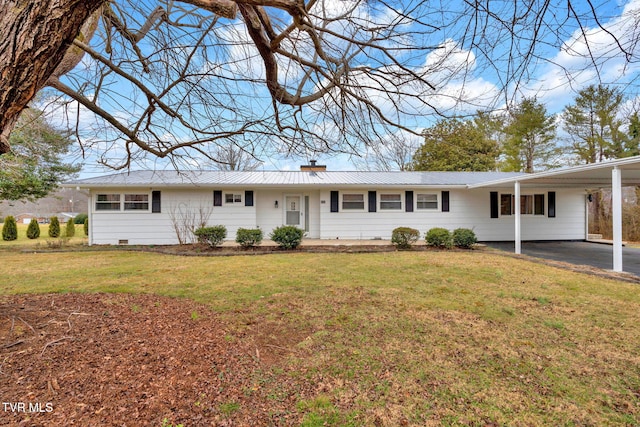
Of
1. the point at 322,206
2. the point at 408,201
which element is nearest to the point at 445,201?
the point at 408,201

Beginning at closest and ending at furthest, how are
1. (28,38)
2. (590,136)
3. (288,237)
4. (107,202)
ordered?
1. (28,38)
2. (288,237)
3. (107,202)
4. (590,136)

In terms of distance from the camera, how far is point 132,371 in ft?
7.47

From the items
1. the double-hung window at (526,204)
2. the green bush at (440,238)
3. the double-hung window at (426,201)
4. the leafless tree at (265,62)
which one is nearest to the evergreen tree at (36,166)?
the leafless tree at (265,62)

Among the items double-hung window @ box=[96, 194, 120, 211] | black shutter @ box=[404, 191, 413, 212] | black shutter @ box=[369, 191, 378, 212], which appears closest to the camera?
double-hung window @ box=[96, 194, 120, 211]

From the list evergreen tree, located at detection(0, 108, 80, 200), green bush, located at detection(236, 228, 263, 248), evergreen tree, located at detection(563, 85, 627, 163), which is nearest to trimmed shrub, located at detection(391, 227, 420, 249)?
green bush, located at detection(236, 228, 263, 248)

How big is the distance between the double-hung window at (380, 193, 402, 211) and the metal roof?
0.61 meters

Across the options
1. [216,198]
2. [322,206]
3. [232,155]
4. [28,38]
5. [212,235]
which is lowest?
[212,235]

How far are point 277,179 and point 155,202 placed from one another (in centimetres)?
494

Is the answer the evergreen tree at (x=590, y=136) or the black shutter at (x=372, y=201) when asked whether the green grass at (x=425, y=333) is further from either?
the evergreen tree at (x=590, y=136)

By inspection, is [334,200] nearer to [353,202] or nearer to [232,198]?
[353,202]

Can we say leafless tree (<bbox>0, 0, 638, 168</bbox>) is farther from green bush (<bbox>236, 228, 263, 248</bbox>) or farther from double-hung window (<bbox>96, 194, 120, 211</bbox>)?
double-hung window (<bbox>96, 194, 120, 211</bbox>)

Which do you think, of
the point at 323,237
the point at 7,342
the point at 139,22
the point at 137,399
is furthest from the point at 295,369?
the point at 323,237

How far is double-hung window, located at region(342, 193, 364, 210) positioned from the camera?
12.4m

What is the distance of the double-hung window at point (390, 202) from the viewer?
12.5m
